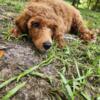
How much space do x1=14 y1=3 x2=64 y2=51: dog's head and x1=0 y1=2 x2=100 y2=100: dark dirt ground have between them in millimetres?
180

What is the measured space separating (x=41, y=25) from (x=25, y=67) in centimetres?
87

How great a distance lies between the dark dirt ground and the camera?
11.9 ft

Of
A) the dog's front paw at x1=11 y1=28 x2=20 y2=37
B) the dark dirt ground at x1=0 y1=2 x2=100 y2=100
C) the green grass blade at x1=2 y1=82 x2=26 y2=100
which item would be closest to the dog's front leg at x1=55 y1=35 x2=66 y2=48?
the dark dirt ground at x1=0 y1=2 x2=100 y2=100

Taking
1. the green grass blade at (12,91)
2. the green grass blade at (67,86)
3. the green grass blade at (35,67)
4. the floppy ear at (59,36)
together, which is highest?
the floppy ear at (59,36)

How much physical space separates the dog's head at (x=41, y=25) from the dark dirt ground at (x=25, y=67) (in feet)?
0.59

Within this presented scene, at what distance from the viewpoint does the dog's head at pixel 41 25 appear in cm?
449

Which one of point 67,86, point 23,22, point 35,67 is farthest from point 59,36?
point 67,86

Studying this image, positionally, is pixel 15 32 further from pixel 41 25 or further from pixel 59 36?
pixel 59 36

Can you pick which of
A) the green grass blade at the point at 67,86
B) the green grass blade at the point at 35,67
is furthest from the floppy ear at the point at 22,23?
the green grass blade at the point at 67,86

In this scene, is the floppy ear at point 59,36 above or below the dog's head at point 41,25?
below

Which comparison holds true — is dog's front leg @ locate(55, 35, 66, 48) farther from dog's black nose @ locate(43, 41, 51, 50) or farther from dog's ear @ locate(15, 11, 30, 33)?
dog's black nose @ locate(43, 41, 51, 50)

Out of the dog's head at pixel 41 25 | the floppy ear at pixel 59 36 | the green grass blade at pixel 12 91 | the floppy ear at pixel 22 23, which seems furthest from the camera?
the floppy ear at pixel 59 36

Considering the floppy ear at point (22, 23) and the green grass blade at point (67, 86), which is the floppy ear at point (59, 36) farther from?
the green grass blade at point (67, 86)

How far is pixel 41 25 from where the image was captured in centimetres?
468
